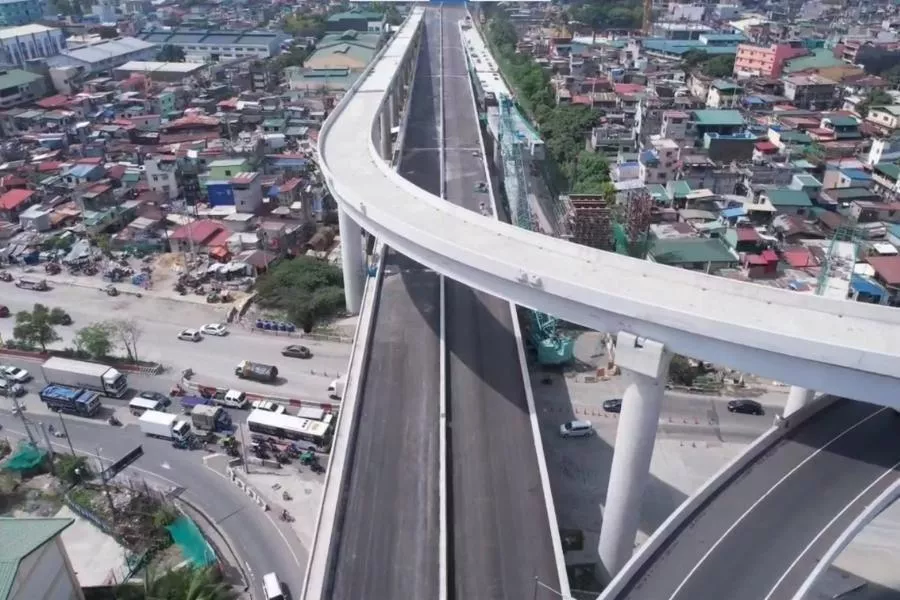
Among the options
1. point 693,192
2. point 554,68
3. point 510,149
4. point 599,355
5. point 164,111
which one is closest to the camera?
point 599,355

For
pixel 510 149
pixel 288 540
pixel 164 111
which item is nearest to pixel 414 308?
pixel 288 540

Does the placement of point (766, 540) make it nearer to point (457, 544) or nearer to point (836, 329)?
point (836, 329)

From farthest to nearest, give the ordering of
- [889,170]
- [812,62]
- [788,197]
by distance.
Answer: [812,62] < [889,170] < [788,197]

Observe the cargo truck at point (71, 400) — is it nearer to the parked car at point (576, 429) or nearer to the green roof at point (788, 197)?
the parked car at point (576, 429)

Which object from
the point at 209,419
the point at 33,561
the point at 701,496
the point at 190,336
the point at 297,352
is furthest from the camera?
the point at 190,336

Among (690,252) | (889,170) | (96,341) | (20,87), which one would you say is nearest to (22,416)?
(96,341)

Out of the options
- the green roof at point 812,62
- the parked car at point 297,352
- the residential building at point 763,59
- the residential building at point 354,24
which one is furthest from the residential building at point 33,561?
the residential building at point 354,24

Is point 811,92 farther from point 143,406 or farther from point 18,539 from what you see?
point 18,539

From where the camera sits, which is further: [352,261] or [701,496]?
[352,261]
